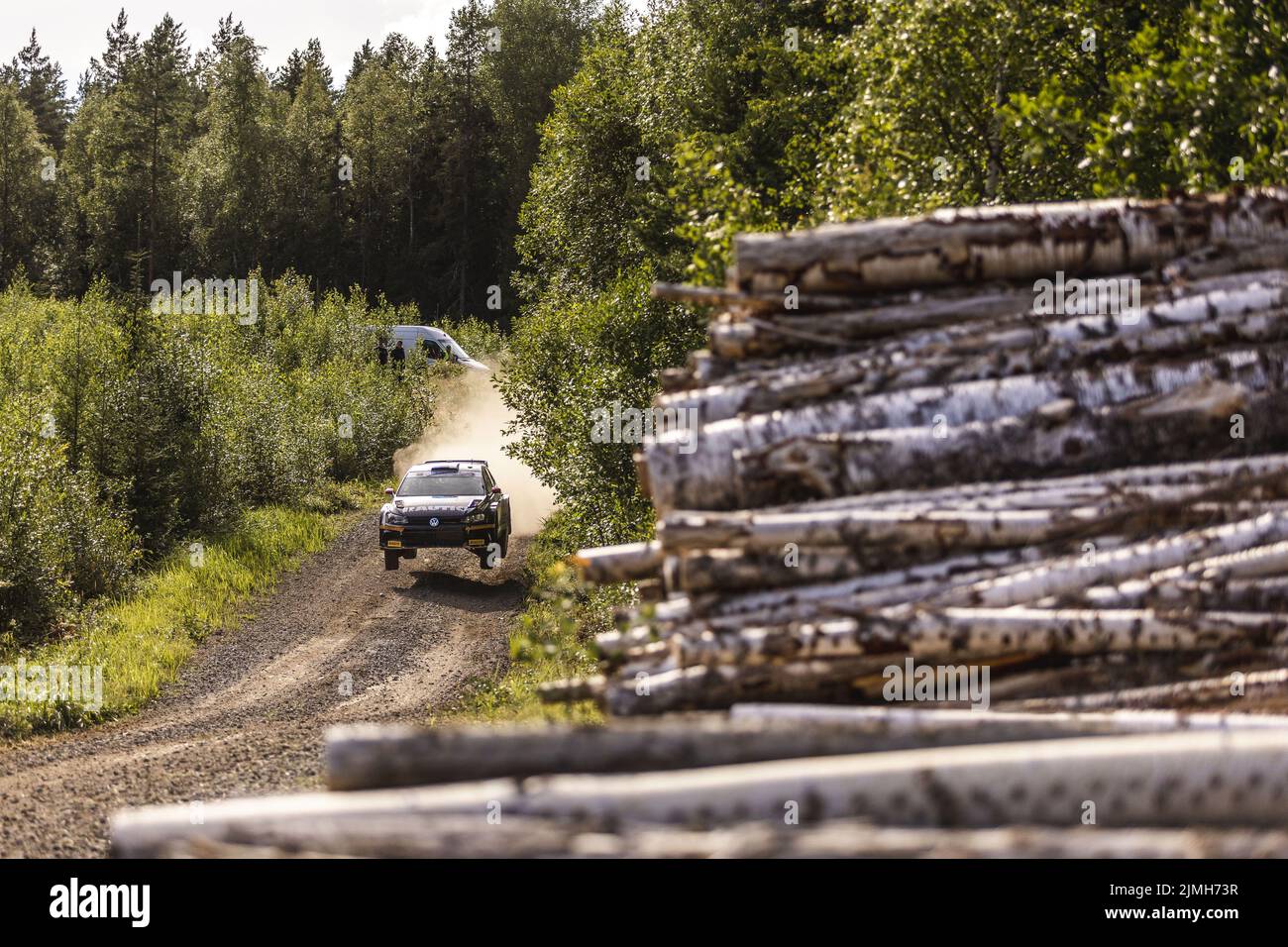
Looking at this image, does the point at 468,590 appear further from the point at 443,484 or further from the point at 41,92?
the point at 41,92

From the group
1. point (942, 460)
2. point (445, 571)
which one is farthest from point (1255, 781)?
point (445, 571)

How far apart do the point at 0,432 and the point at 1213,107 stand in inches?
834

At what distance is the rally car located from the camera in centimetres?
2188

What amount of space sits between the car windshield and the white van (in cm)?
2528

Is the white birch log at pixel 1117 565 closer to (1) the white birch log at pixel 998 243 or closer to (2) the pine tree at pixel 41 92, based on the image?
(1) the white birch log at pixel 998 243

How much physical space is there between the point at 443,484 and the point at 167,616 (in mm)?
6115

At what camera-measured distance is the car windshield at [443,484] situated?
22891mm

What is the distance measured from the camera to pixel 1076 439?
5.94 meters

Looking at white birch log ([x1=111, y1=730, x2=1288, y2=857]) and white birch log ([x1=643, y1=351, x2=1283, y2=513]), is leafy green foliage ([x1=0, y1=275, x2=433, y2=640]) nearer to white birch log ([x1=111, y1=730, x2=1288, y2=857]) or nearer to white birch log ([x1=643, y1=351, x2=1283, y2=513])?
white birch log ([x1=643, y1=351, x2=1283, y2=513])

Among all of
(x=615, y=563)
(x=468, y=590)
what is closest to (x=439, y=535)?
(x=468, y=590)

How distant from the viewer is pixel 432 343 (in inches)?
1949

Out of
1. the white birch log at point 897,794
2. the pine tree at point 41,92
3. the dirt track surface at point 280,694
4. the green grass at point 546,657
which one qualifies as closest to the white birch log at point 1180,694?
the white birch log at point 897,794

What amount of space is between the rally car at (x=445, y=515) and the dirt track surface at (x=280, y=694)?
2.78 ft

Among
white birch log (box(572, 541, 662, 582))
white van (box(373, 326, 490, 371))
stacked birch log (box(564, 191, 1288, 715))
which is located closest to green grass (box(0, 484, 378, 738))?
white birch log (box(572, 541, 662, 582))
